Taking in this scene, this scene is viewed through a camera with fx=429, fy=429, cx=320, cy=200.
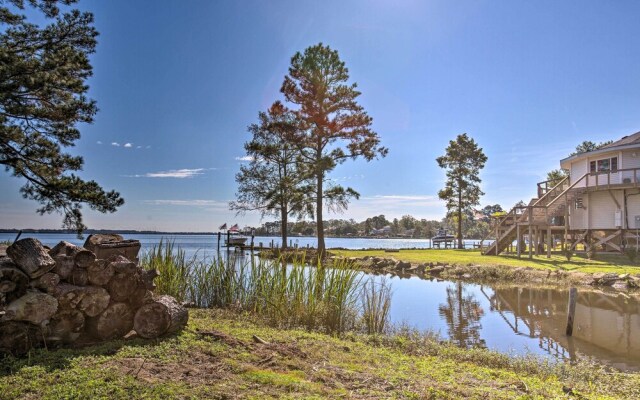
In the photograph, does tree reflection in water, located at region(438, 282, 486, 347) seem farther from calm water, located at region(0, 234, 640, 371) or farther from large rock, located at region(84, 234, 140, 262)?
large rock, located at region(84, 234, 140, 262)

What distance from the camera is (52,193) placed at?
595 inches

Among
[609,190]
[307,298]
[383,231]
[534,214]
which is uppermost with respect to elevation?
[609,190]

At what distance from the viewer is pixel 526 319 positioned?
11.3m

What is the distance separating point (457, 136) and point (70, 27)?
34967mm

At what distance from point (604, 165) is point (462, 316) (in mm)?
20922

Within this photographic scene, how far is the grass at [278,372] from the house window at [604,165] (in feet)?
77.2

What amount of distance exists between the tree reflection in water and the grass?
1948mm

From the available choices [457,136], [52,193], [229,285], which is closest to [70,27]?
[52,193]

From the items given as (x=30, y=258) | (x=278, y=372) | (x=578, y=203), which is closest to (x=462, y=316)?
(x=278, y=372)

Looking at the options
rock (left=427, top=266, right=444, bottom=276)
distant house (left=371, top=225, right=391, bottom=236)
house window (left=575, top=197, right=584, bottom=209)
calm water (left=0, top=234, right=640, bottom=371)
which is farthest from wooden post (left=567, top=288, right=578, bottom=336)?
distant house (left=371, top=225, right=391, bottom=236)

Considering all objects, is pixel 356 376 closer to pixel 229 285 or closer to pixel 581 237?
pixel 229 285

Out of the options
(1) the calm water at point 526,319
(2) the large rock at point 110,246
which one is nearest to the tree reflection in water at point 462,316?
(1) the calm water at point 526,319

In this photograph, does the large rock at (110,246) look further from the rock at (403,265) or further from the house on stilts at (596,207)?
the house on stilts at (596,207)

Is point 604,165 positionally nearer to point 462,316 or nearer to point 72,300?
point 462,316
